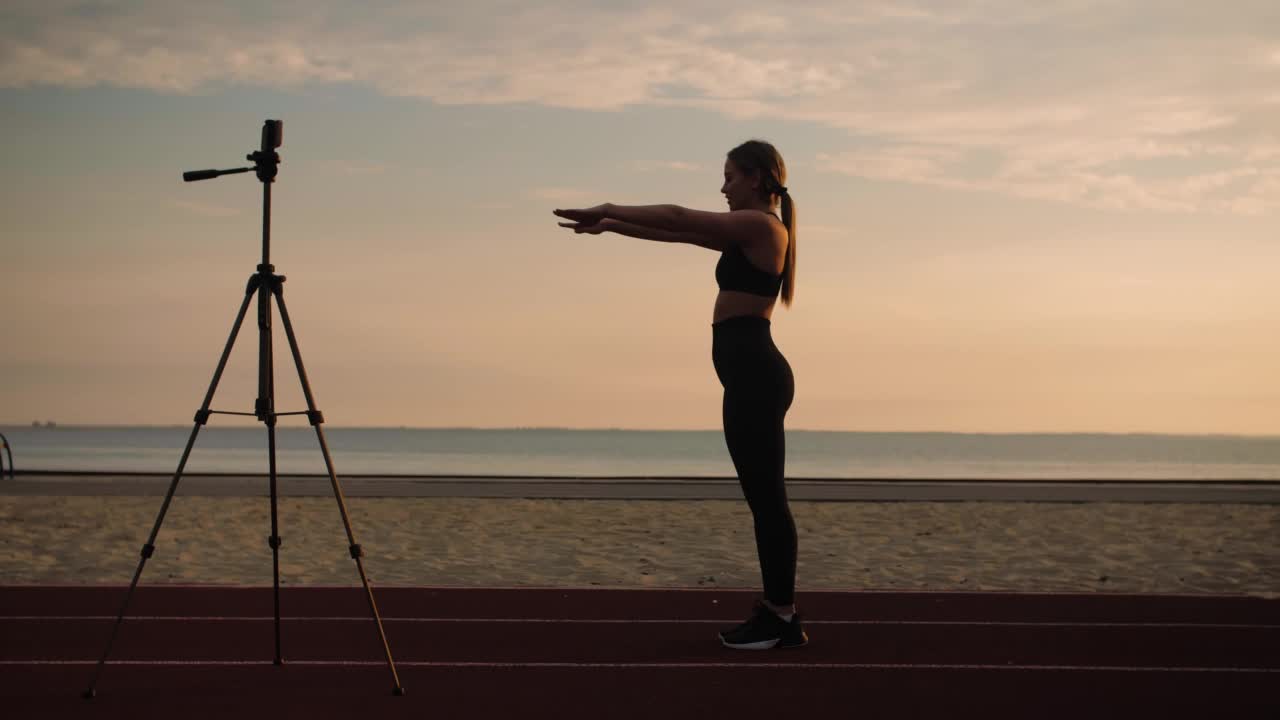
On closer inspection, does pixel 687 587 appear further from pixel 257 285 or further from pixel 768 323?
pixel 257 285

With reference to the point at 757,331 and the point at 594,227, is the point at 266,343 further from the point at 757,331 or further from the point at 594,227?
the point at 757,331

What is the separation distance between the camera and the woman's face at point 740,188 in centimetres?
559

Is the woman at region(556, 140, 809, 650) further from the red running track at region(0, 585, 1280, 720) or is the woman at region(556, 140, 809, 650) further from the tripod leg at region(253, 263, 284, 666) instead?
the tripod leg at region(253, 263, 284, 666)

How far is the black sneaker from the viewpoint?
5863 mm

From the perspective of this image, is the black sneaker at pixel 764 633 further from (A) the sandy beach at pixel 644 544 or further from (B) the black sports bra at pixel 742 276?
(A) the sandy beach at pixel 644 544

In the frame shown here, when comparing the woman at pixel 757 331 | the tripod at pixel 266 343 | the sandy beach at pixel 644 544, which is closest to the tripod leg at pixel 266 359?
the tripod at pixel 266 343

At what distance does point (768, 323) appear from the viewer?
570 centimetres

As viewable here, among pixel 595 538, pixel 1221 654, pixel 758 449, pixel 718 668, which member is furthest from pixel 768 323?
pixel 595 538

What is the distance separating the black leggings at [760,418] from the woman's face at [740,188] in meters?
0.49

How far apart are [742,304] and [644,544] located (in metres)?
6.50

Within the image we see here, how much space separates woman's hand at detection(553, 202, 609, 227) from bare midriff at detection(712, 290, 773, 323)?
790mm

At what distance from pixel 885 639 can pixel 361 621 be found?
8.83 ft

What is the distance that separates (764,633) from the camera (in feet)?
19.2

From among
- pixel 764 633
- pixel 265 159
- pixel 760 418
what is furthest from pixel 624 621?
pixel 265 159
